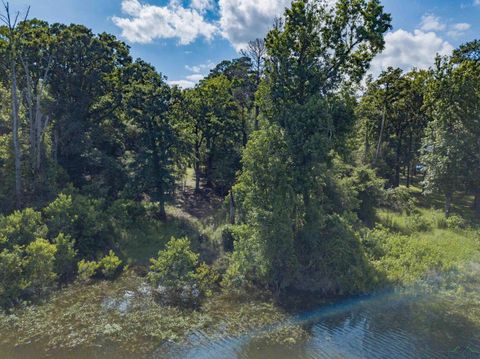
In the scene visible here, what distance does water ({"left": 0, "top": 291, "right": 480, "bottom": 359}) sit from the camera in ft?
36.6

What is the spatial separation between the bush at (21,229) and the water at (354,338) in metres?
6.73

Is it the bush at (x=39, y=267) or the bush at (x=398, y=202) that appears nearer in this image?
the bush at (x=39, y=267)

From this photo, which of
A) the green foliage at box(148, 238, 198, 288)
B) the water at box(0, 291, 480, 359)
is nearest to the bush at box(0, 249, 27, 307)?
the water at box(0, 291, 480, 359)

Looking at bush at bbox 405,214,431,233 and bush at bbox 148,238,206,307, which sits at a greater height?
bush at bbox 405,214,431,233

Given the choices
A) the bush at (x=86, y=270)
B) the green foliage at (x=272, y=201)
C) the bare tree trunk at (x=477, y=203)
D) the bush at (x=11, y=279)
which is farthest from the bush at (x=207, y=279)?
the bare tree trunk at (x=477, y=203)

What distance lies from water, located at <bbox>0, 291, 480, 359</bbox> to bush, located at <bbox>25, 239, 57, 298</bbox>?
399 centimetres

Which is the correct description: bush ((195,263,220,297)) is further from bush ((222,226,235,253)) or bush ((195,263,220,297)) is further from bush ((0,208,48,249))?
bush ((0,208,48,249))

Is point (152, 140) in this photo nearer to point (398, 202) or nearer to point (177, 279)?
point (177, 279)

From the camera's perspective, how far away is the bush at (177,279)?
14812 millimetres

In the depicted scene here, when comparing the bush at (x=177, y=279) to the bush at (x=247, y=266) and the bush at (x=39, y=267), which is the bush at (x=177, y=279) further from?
the bush at (x=39, y=267)

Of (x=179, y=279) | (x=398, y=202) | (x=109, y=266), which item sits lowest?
(x=109, y=266)

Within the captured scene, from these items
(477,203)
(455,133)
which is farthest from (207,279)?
(477,203)

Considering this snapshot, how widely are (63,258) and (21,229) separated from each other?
273cm

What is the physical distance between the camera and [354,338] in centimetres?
1230
